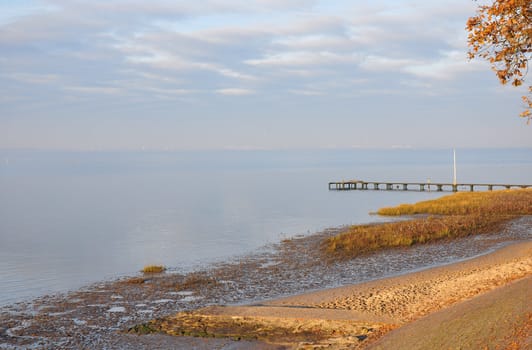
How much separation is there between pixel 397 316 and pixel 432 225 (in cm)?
2247

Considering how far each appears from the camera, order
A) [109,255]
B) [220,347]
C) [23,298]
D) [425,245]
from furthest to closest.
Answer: [109,255] < [425,245] < [23,298] < [220,347]

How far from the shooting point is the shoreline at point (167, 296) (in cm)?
1605

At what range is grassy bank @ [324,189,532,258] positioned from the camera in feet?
106

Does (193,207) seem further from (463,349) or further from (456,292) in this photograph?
(463,349)

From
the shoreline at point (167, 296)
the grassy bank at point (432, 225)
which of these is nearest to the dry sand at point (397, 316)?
the shoreline at point (167, 296)

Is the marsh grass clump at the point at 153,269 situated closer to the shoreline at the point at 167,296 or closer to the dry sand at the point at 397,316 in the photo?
the shoreline at the point at 167,296

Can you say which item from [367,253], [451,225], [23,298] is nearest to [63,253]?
[23,298]

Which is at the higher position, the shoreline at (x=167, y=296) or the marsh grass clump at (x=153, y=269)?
the shoreline at (x=167, y=296)

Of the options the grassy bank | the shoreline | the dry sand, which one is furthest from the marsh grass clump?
the dry sand

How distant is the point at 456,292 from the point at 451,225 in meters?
20.2

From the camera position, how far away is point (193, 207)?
248ft

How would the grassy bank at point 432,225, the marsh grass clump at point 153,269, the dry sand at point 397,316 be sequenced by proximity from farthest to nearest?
the grassy bank at point 432,225 < the marsh grass clump at point 153,269 < the dry sand at point 397,316

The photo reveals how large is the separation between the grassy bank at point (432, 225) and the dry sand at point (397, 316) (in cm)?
1012

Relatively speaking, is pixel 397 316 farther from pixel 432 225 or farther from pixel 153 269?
pixel 432 225
